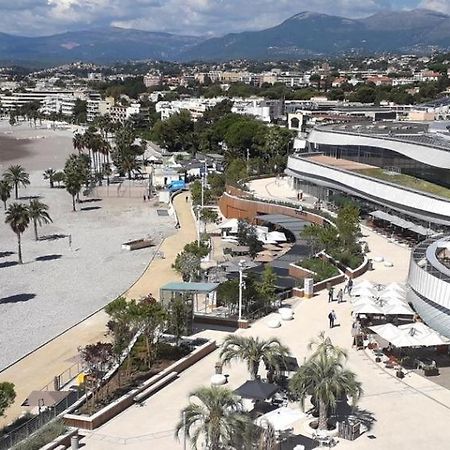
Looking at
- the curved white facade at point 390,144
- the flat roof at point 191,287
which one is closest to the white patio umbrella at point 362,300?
the flat roof at point 191,287

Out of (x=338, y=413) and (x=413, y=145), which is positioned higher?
(x=413, y=145)

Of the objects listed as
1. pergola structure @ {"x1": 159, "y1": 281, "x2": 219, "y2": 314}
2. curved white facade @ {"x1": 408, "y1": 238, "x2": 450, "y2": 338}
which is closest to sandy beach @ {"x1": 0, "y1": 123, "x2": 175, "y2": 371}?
pergola structure @ {"x1": 159, "y1": 281, "x2": 219, "y2": 314}

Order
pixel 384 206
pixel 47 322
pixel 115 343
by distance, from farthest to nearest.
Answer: pixel 384 206, pixel 47 322, pixel 115 343

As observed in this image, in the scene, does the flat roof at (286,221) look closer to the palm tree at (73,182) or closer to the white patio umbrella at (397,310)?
the white patio umbrella at (397,310)

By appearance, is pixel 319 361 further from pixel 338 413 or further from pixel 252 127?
pixel 252 127

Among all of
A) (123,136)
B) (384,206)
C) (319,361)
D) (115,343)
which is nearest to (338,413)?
(319,361)

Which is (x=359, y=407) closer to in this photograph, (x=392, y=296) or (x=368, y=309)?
(x=368, y=309)

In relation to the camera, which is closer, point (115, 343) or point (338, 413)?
point (338, 413)

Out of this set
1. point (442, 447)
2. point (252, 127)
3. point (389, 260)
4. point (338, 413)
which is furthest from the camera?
point (252, 127)
